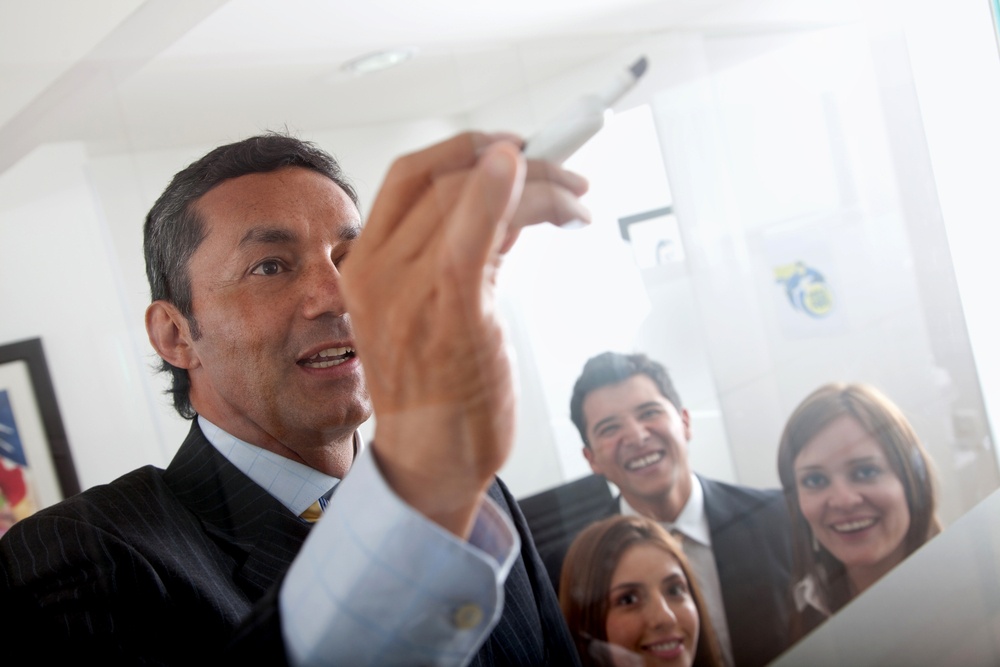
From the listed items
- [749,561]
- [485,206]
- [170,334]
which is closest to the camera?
[485,206]

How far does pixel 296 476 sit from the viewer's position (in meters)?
0.56

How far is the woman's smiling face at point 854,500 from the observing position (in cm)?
69

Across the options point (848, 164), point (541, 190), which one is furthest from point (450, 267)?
point (848, 164)

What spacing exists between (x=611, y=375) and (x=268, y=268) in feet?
0.71

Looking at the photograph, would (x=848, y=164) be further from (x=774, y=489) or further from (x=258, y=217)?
(x=258, y=217)

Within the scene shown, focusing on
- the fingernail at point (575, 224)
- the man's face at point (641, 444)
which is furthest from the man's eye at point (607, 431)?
the fingernail at point (575, 224)

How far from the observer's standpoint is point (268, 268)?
48cm

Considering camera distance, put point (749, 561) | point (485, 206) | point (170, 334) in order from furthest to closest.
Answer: point (749, 561), point (170, 334), point (485, 206)

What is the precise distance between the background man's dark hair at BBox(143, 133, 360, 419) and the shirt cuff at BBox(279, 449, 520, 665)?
143 millimetres

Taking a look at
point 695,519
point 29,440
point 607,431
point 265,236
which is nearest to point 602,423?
point 607,431

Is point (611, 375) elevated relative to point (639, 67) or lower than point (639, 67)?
lower

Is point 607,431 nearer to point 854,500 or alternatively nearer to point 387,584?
point 387,584

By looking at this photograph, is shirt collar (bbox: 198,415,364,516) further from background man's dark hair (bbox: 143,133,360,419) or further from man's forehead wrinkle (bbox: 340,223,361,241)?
man's forehead wrinkle (bbox: 340,223,361,241)

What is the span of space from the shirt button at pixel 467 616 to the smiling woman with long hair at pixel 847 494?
32 centimetres
